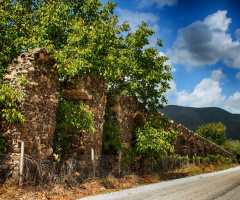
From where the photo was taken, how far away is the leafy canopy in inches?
338

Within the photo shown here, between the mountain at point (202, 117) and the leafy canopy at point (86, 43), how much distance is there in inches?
3061

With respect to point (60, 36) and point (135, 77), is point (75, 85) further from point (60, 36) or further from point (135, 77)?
point (135, 77)

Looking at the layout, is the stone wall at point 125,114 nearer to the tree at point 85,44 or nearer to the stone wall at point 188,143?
the tree at point 85,44

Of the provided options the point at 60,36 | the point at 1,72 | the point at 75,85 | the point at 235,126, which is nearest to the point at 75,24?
the point at 60,36

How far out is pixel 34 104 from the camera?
6.63m

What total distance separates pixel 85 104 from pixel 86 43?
237 cm

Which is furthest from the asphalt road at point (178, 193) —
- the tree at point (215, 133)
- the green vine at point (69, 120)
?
the tree at point (215, 133)

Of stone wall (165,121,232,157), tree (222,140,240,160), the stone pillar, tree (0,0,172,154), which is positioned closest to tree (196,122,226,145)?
tree (222,140,240,160)

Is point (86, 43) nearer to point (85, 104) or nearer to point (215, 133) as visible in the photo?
point (85, 104)

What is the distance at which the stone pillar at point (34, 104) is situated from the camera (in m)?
6.18

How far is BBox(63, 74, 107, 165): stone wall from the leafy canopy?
1.57ft

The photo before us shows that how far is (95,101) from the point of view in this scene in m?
9.50

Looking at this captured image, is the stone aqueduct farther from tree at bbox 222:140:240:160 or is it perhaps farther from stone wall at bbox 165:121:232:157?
tree at bbox 222:140:240:160

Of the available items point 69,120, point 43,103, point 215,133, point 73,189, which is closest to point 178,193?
point 73,189
